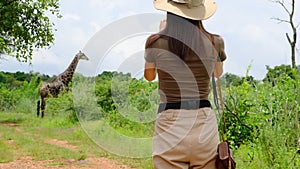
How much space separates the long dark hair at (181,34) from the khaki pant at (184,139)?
0.92 feet

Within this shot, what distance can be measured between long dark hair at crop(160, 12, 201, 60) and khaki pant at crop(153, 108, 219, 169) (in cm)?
28

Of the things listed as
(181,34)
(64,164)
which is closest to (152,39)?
(181,34)

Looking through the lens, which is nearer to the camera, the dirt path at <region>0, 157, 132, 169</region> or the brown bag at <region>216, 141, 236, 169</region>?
the brown bag at <region>216, 141, 236, 169</region>

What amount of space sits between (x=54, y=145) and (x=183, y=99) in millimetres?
6253

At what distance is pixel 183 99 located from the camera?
2.12 meters

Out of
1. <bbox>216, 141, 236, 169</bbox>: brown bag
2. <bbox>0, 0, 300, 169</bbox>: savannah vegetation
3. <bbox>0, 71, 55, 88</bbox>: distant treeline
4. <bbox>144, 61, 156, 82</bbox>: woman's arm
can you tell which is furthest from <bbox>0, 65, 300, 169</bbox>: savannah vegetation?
<bbox>0, 71, 55, 88</bbox>: distant treeline

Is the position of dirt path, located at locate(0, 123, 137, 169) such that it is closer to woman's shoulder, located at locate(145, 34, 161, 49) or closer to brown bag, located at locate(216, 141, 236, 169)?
brown bag, located at locate(216, 141, 236, 169)

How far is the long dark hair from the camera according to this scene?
6.95 ft

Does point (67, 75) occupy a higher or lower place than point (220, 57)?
higher

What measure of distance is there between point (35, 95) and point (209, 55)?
684 inches

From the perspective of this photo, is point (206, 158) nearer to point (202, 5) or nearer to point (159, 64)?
point (159, 64)

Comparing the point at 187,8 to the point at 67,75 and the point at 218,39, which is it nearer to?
the point at 218,39

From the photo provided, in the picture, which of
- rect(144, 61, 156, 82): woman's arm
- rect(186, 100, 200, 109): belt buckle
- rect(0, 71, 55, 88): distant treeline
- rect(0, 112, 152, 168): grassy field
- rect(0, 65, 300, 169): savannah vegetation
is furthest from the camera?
rect(0, 71, 55, 88): distant treeline

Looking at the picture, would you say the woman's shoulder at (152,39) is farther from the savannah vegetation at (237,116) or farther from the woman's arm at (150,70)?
the savannah vegetation at (237,116)
